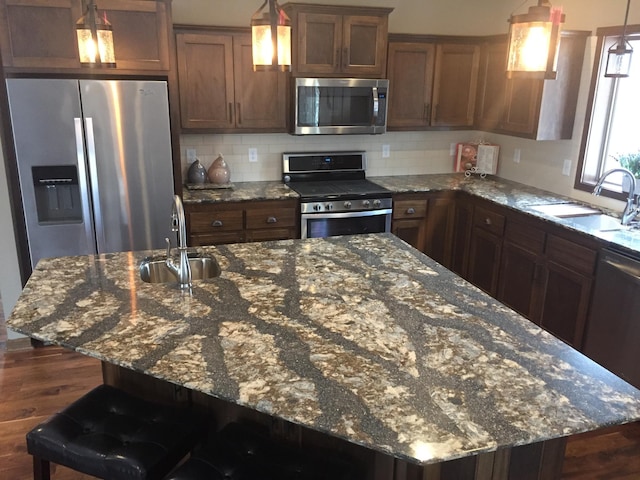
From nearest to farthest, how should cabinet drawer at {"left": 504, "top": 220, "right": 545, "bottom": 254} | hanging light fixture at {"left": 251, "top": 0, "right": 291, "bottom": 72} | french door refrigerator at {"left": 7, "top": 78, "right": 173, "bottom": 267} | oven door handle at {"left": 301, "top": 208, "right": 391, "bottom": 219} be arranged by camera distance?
hanging light fixture at {"left": 251, "top": 0, "right": 291, "bottom": 72} → french door refrigerator at {"left": 7, "top": 78, "right": 173, "bottom": 267} → cabinet drawer at {"left": 504, "top": 220, "right": 545, "bottom": 254} → oven door handle at {"left": 301, "top": 208, "right": 391, "bottom": 219}

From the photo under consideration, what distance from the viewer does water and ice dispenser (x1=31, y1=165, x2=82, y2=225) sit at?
3.51m

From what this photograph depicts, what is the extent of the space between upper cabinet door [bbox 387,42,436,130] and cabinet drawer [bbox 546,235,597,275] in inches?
68.5

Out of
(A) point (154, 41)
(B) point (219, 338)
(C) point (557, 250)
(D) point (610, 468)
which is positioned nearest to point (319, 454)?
(B) point (219, 338)

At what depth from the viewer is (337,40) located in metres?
4.25

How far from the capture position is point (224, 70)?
416cm

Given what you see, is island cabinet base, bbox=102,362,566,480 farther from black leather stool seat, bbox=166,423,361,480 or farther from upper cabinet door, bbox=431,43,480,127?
upper cabinet door, bbox=431,43,480,127

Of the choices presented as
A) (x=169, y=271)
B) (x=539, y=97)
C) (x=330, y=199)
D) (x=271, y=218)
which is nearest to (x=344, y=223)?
(x=330, y=199)

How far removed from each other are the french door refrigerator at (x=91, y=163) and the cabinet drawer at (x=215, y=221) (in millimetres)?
262

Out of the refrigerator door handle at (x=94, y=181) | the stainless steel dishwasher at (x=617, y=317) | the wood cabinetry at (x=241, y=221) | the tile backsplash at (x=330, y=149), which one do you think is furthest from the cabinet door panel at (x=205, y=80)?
the stainless steel dishwasher at (x=617, y=317)

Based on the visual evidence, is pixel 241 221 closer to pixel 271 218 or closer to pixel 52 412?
pixel 271 218

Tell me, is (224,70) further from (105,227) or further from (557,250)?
→ (557,250)

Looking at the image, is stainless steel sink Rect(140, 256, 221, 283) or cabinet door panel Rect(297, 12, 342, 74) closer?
stainless steel sink Rect(140, 256, 221, 283)

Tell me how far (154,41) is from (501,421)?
3.21 m

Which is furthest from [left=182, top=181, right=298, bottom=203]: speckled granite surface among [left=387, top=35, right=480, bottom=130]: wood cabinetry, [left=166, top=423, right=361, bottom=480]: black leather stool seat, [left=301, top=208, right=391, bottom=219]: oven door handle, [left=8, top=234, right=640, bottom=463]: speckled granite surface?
[left=166, top=423, right=361, bottom=480]: black leather stool seat
